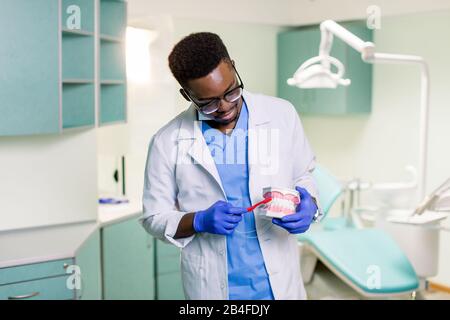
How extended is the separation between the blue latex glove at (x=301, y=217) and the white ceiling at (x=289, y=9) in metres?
0.52

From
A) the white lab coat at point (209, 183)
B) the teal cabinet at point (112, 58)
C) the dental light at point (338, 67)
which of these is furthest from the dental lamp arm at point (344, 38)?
the teal cabinet at point (112, 58)

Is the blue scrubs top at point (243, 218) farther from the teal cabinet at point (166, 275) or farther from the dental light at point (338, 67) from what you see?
the teal cabinet at point (166, 275)

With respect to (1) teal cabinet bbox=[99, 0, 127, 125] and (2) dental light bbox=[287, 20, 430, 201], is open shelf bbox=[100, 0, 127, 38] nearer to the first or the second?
(1) teal cabinet bbox=[99, 0, 127, 125]

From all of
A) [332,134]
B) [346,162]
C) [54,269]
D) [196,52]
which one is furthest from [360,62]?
[54,269]

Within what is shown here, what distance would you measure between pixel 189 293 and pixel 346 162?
1.03 m

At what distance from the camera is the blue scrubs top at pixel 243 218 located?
1.37 m

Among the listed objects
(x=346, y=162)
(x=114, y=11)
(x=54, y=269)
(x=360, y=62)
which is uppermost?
(x=114, y=11)

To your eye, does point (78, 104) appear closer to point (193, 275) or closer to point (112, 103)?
point (112, 103)

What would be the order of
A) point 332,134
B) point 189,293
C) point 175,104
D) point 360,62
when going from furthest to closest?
point 332,134, point 360,62, point 175,104, point 189,293

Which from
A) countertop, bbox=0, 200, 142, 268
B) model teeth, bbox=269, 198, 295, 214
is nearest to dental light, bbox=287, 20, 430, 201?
model teeth, bbox=269, 198, 295, 214

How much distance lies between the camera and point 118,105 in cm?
229

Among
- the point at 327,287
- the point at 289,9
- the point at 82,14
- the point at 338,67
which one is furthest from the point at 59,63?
the point at 327,287

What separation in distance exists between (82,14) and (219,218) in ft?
3.30
